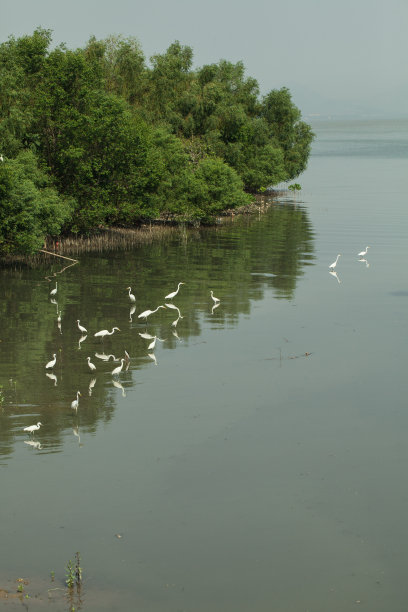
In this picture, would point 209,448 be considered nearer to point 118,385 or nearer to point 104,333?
point 118,385

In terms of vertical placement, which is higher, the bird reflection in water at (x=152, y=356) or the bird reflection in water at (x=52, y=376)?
the bird reflection in water at (x=52, y=376)

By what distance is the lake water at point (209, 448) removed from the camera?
15758 millimetres

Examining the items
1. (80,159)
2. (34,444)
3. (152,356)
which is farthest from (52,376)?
(80,159)

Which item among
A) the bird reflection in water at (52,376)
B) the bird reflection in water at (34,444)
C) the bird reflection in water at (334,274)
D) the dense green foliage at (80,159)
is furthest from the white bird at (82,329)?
the bird reflection in water at (334,274)

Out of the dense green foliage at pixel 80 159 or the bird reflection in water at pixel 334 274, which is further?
the dense green foliage at pixel 80 159

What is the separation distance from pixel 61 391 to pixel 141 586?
37.5 feet

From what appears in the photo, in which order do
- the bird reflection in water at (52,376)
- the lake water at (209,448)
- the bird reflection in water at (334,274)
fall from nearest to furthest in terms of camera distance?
1. the lake water at (209,448)
2. the bird reflection in water at (52,376)
3. the bird reflection in water at (334,274)

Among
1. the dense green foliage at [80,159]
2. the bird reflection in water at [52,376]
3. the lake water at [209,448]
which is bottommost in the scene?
the lake water at [209,448]

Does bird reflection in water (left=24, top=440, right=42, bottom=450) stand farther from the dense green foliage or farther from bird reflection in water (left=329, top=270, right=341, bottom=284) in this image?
bird reflection in water (left=329, top=270, right=341, bottom=284)

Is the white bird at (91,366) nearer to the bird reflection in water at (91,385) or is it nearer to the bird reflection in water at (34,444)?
the bird reflection in water at (91,385)

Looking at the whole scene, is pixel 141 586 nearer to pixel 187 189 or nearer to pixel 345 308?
pixel 345 308

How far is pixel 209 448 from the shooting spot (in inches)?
864

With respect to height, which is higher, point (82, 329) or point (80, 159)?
point (80, 159)

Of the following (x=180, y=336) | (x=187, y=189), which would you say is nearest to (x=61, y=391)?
(x=180, y=336)
